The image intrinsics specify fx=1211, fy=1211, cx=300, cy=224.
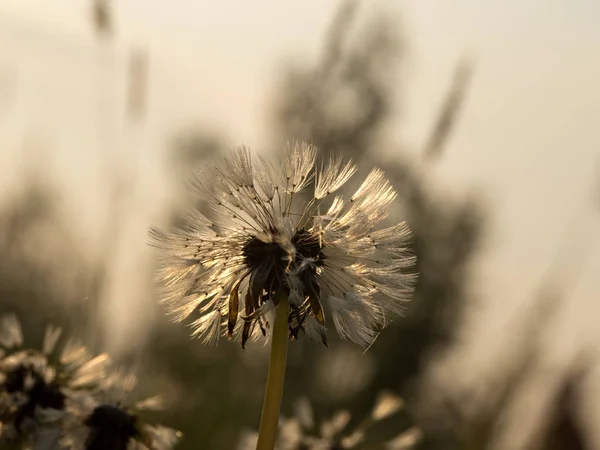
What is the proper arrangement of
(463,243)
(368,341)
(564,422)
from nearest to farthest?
(368,341)
(564,422)
(463,243)

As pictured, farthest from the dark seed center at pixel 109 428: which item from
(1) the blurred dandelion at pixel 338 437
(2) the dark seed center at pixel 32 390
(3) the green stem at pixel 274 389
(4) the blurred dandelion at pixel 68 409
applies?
(1) the blurred dandelion at pixel 338 437

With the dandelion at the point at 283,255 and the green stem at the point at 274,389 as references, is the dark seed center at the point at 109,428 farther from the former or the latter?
the green stem at the point at 274,389

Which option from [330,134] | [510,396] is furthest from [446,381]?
[510,396]

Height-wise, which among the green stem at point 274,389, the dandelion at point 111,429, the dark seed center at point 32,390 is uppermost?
the green stem at point 274,389

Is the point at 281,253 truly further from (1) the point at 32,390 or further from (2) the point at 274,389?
(1) the point at 32,390

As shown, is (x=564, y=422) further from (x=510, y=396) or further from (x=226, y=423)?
(x=226, y=423)

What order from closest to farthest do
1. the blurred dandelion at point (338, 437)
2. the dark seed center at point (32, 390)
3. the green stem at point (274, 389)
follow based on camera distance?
1. the green stem at point (274, 389)
2. the dark seed center at point (32, 390)
3. the blurred dandelion at point (338, 437)

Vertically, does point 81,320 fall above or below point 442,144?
below

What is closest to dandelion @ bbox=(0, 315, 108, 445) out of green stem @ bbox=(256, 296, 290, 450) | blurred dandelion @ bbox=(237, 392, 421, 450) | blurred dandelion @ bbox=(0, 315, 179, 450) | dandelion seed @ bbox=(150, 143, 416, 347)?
blurred dandelion @ bbox=(0, 315, 179, 450)

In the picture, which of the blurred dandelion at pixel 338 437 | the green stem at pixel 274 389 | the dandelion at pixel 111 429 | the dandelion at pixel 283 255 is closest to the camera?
the green stem at pixel 274 389
